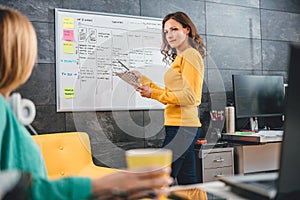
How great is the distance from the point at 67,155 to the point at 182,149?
2.81 ft

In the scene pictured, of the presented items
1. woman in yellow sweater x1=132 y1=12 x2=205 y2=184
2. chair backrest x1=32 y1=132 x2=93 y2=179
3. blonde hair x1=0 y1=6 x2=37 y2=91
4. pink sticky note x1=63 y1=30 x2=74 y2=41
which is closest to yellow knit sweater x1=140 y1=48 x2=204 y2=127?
woman in yellow sweater x1=132 y1=12 x2=205 y2=184

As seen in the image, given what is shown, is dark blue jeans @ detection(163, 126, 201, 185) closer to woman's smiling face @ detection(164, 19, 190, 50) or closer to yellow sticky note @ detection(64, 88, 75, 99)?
woman's smiling face @ detection(164, 19, 190, 50)

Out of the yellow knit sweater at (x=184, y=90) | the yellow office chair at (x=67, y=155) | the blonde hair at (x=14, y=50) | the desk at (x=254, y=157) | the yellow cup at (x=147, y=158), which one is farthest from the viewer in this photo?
Answer: the desk at (x=254, y=157)

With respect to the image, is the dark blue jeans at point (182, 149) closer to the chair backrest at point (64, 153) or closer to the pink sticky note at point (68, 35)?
the chair backrest at point (64, 153)

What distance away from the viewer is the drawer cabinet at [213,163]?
325 centimetres

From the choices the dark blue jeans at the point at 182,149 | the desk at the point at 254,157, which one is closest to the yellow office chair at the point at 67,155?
the dark blue jeans at the point at 182,149

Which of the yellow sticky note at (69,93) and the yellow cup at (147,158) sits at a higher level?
the yellow sticky note at (69,93)

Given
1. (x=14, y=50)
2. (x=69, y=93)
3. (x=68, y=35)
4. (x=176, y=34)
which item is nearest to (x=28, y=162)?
(x=14, y=50)

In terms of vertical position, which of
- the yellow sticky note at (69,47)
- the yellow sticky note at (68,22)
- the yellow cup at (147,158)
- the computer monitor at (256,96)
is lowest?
the yellow cup at (147,158)

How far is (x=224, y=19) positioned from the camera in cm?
386

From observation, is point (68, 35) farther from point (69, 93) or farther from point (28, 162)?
point (28, 162)

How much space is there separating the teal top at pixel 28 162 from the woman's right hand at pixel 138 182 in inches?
2.2

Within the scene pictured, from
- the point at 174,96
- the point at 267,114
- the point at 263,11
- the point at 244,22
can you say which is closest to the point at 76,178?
the point at 174,96

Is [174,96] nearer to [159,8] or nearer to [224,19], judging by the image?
[159,8]
